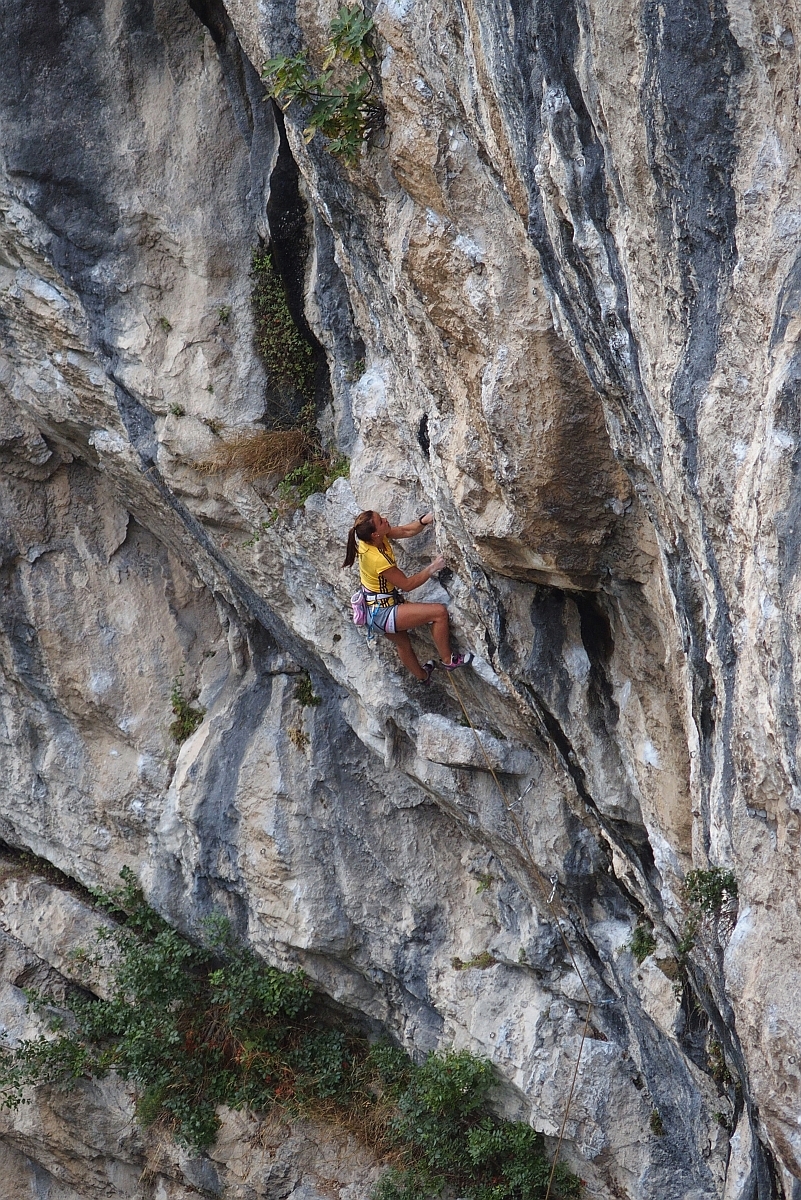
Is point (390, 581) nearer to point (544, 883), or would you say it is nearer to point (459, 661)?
point (459, 661)

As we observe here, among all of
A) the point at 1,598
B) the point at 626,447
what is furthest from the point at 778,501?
the point at 1,598

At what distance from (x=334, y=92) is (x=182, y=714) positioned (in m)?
5.84

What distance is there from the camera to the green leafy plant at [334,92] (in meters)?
5.46

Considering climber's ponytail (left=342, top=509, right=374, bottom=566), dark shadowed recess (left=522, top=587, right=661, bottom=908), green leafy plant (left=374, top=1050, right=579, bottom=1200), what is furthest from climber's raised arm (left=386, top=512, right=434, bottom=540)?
green leafy plant (left=374, top=1050, right=579, bottom=1200)

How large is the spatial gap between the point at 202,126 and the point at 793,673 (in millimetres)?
6297

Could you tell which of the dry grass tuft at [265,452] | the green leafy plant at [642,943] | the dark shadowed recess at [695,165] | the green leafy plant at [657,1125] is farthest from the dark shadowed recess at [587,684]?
the dry grass tuft at [265,452]

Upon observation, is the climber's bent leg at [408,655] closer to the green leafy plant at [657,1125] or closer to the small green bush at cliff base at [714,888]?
the small green bush at cliff base at [714,888]

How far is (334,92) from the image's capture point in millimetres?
5570

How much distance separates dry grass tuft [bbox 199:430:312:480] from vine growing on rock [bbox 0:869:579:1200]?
4253 mm

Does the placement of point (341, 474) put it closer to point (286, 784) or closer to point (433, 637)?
point (433, 637)

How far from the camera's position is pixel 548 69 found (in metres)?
4.46

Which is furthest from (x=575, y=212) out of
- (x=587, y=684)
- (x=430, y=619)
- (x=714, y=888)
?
(x=714, y=888)

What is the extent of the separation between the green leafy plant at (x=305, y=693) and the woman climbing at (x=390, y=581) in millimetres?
1830

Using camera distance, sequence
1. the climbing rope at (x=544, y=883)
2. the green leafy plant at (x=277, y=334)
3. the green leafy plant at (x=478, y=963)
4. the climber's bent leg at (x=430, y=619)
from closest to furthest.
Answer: the climber's bent leg at (x=430, y=619), the climbing rope at (x=544, y=883), the green leafy plant at (x=277, y=334), the green leafy plant at (x=478, y=963)
